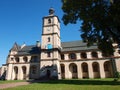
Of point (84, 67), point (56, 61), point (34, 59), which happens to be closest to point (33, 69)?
point (34, 59)

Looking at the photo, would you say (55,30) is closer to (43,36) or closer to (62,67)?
(43,36)

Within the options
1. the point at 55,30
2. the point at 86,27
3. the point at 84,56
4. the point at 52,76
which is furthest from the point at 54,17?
the point at 86,27

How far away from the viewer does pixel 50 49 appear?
41500mm

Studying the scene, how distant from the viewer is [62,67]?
44.8 m

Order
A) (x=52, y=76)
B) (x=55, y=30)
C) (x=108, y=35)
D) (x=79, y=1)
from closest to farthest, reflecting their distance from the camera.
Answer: (x=79, y=1)
(x=108, y=35)
(x=52, y=76)
(x=55, y=30)

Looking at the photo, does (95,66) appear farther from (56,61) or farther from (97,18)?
(97,18)

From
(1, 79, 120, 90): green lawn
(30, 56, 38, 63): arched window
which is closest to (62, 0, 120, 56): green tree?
(1, 79, 120, 90): green lawn

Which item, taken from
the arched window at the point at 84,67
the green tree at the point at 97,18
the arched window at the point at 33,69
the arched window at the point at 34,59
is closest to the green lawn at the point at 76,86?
the green tree at the point at 97,18

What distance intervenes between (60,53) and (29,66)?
35.9 feet

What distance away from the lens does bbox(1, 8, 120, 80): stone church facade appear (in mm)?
39938

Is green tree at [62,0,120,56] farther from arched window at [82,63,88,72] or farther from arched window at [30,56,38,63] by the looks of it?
arched window at [30,56,38,63]

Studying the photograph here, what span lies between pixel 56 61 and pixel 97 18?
2210cm

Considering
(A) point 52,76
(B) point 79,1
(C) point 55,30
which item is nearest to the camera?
(B) point 79,1

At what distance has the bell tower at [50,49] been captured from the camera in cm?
3981
